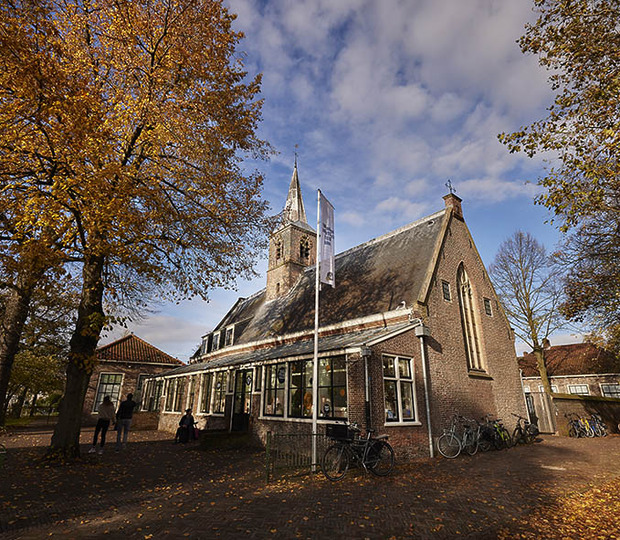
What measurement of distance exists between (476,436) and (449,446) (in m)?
1.51

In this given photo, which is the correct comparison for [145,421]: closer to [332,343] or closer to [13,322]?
[13,322]

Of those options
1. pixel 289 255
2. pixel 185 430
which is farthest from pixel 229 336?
pixel 185 430

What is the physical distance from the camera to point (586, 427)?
738 inches

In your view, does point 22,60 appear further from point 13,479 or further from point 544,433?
point 544,433

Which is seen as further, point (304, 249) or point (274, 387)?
point (304, 249)

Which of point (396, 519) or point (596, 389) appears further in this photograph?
point (596, 389)

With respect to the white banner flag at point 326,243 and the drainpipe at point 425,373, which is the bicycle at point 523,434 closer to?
the drainpipe at point 425,373

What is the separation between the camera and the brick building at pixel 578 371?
28859 millimetres

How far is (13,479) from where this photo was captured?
322 inches

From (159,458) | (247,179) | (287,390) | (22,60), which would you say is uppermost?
(247,179)

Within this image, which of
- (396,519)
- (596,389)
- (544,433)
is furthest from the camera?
(596,389)

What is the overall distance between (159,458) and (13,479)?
4.36m

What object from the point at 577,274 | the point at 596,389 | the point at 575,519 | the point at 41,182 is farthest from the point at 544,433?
the point at 41,182

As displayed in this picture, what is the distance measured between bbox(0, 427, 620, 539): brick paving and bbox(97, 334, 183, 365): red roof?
1836cm
